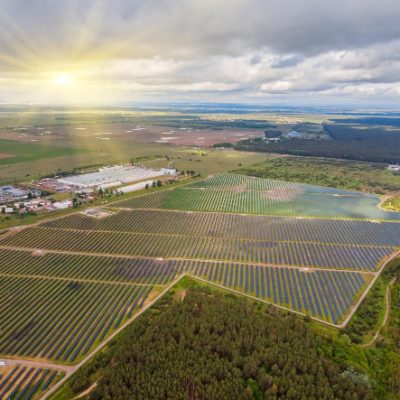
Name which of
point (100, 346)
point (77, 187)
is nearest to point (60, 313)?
point (100, 346)

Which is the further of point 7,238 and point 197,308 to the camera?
point 7,238

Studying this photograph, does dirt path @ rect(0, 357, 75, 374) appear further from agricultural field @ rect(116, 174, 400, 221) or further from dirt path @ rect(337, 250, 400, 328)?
agricultural field @ rect(116, 174, 400, 221)

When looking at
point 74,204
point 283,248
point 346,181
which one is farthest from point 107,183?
point 346,181

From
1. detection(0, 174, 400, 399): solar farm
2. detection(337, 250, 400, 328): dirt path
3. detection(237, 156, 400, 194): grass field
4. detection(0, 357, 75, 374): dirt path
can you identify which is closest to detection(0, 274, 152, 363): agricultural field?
detection(0, 174, 400, 399): solar farm

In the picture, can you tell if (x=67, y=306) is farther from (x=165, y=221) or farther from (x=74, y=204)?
(x=74, y=204)

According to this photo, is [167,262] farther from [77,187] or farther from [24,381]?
[77,187]

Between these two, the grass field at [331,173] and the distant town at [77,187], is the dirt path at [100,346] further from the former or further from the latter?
the grass field at [331,173]

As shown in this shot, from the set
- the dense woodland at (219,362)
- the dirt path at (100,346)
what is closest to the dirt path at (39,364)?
the dirt path at (100,346)
